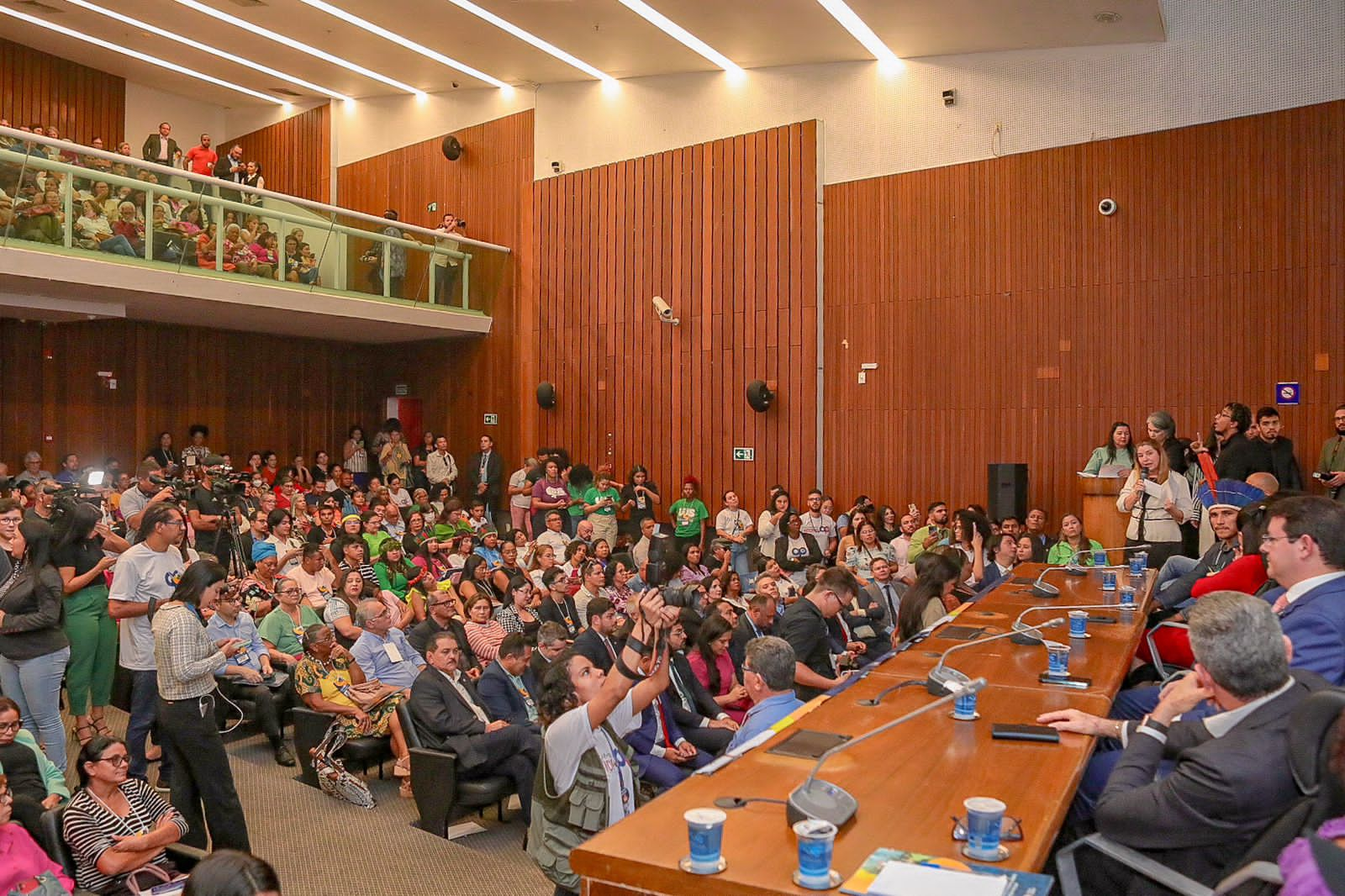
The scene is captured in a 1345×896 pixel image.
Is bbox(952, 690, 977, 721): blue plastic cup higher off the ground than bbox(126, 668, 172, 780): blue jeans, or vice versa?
bbox(952, 690, 977, 721): blue plastic cup

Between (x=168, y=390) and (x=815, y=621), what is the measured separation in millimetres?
10250

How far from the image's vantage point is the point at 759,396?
11164 millimetres

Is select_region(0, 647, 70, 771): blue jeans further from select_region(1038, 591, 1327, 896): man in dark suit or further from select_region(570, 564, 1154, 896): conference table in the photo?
select_region(1038, 591, 1327, 896): man in dark suit

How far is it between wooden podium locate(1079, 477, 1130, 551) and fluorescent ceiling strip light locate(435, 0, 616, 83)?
717 centimetres

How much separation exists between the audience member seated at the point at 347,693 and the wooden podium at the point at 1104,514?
5.65 m

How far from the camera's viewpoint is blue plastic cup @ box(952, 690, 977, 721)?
10.2 ft

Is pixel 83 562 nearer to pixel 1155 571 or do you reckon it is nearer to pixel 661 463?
pixel 1155 571

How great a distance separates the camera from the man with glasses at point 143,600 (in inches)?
179

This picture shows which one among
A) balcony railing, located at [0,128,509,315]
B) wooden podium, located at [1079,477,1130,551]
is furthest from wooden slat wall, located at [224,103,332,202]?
wooden podium, located at [1079,477,1130,551]

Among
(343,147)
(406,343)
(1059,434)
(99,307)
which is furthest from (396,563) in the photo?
(343,147)

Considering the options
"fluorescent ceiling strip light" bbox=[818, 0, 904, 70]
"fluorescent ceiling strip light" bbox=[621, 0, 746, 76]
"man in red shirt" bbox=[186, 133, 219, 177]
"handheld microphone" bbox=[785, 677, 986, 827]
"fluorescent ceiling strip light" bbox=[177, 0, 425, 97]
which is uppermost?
"fluorescent ceiling strip light" bbox=[177, 0, 425, 97]

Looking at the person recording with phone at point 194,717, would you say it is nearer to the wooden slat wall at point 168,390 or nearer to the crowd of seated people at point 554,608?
the crowd of seated people at point 554,608

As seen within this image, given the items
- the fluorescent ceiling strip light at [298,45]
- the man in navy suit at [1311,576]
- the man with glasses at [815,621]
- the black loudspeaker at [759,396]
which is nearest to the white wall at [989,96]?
the fluorescent ceiling strip light at [298,45]

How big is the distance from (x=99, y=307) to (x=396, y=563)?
446 cm
